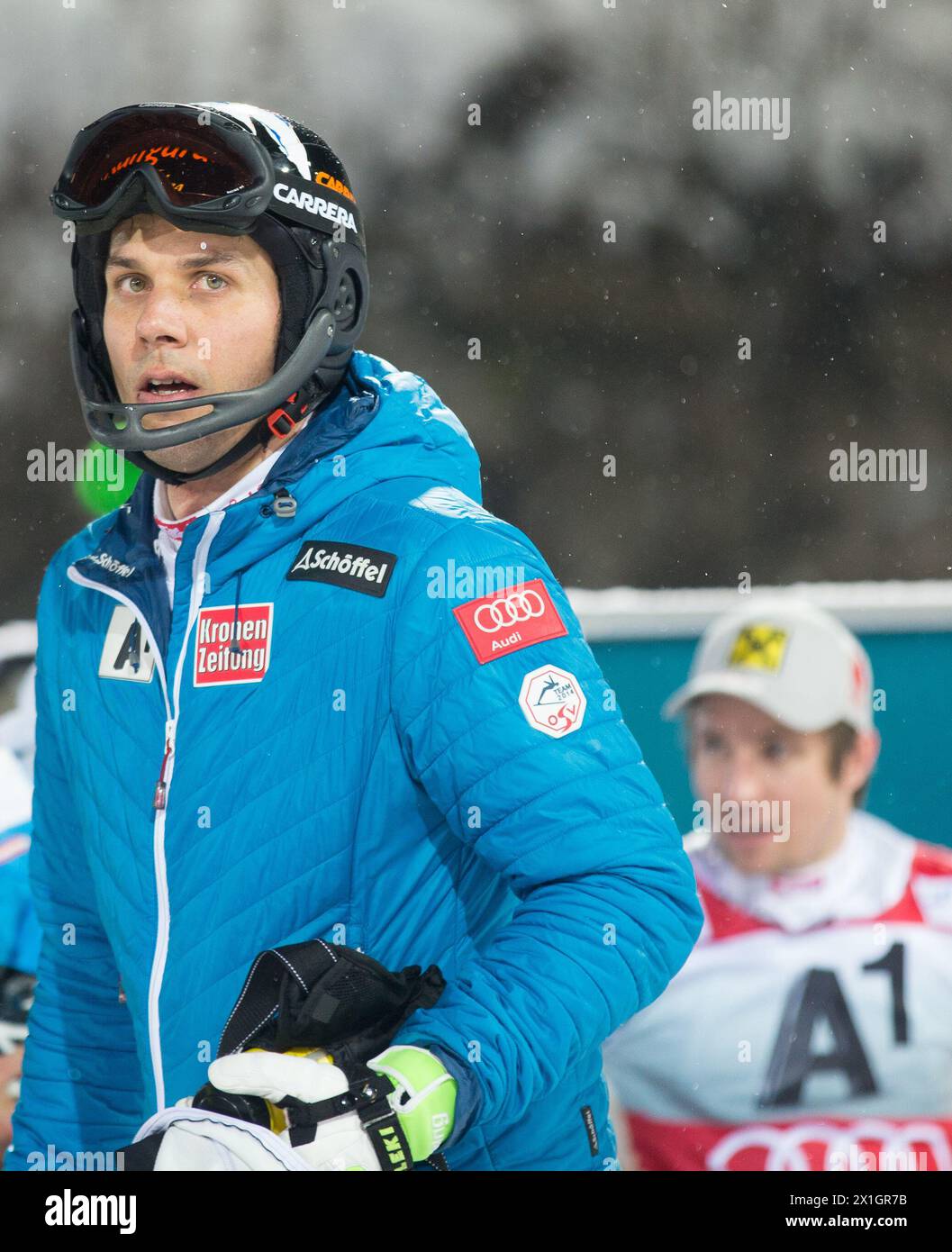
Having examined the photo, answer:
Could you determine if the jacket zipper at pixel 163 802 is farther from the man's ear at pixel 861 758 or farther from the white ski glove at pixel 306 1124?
the man's ear at pixel 861 758

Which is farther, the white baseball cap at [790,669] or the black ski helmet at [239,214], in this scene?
the white baseball cap at [790,669]

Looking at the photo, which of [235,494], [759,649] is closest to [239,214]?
[235,494]

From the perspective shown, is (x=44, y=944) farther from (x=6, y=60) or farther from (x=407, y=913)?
(x=6, y=60)

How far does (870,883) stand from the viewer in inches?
115

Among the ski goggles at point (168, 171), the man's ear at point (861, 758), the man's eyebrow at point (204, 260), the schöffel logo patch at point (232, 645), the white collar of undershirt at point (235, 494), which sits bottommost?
the man's ear at point (861, 758)

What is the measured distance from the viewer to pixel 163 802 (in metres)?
1.72

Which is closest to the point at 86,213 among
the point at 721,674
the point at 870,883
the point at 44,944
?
the point at 44,944

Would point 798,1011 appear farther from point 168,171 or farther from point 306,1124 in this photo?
point 168,171

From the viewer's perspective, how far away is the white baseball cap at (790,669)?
3055 millimetres

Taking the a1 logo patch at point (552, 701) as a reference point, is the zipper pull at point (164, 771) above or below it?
below

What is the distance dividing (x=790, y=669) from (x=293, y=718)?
159 cm

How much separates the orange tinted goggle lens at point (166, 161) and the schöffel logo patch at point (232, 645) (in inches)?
18.6

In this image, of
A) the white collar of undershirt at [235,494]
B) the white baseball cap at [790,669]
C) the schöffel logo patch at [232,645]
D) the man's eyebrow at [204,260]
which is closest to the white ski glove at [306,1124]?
the schöffel logo patch at [232,645]
